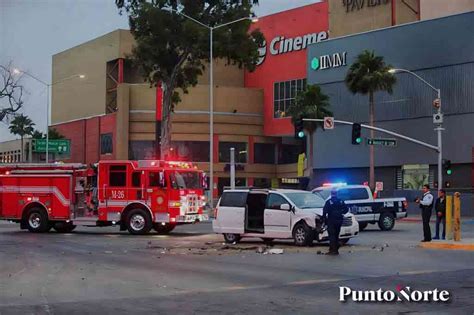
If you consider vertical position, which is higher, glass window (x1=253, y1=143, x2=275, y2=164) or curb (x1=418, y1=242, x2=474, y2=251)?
glass window (x1=253, y1=143, x2=275, y2=164)

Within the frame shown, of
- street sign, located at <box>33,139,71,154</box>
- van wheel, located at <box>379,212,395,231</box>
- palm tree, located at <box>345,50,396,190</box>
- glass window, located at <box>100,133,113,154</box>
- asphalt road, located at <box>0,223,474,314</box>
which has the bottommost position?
asphalt road, located at <box>0,223,474,314</box>

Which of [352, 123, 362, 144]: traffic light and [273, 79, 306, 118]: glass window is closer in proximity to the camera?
[352, 123, 362, 144]: traffic light

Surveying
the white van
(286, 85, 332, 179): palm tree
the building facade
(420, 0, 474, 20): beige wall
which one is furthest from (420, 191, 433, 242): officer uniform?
(420, 0, 474, 20): beige wall

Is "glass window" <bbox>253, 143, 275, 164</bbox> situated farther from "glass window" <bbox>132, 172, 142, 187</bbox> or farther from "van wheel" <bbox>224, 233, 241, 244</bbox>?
"van wheel" <bbox>224, 233, 241, 244</bbox>

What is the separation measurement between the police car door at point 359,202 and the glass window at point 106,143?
5579cm

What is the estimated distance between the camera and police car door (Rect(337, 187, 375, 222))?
28.8m

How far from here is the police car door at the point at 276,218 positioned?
20.9m

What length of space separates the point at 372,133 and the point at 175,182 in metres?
38.2

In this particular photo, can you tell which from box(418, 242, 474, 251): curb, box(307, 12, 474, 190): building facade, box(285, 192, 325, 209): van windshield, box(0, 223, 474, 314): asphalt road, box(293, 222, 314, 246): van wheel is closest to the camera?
box(0, 223, 474, 314): asphalt road

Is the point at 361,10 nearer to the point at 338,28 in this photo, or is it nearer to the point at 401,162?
the point at 338,28

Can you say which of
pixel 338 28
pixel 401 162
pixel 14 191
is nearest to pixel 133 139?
pixel 338 28

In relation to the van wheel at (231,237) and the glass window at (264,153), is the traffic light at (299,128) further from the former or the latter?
the glass window at (264,153)

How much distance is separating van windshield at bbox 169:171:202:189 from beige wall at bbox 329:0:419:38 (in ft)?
150

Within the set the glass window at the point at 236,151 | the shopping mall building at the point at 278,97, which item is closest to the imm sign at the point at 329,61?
the shopping mall building at the point at 278,97
